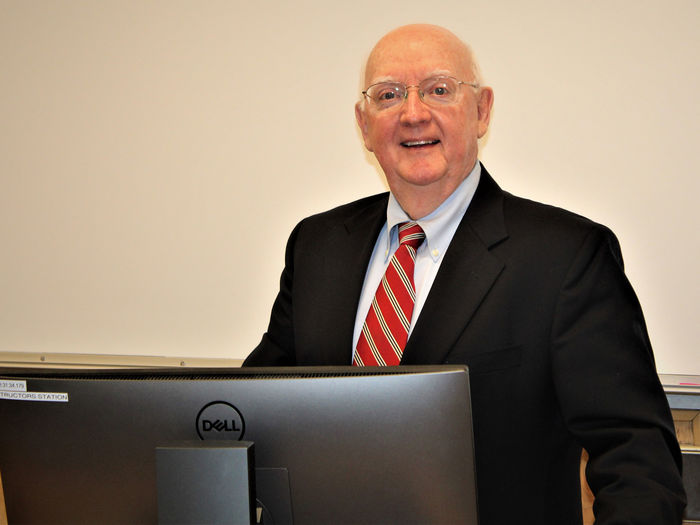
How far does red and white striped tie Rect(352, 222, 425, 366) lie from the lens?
1.53m

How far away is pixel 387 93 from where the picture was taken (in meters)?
1.66

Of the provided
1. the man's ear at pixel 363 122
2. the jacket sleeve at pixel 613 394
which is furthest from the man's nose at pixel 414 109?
the jacket sleeve at pixel 613 394

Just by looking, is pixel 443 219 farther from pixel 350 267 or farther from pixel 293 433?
pixel 293 433

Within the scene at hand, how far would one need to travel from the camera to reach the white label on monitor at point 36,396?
100 centimetres

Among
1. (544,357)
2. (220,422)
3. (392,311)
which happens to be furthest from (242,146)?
(220,422)

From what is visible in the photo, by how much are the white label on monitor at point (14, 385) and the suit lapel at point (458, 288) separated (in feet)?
2.30

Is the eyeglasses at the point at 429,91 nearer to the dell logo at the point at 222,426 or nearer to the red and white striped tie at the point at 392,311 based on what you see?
the red and white striped tie at the point at 392,311

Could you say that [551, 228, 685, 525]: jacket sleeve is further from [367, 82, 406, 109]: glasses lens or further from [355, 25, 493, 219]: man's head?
[367, 82, 406, 109]: glasses lens

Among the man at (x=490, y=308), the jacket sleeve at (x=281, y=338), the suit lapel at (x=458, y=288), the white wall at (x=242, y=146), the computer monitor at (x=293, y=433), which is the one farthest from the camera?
the white wall at (x=242, y=146)

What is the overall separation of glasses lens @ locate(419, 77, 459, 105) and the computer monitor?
861 mm

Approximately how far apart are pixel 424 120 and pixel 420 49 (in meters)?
0.17

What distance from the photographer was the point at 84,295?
104 inches

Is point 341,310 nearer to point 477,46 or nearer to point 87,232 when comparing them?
point 477,46

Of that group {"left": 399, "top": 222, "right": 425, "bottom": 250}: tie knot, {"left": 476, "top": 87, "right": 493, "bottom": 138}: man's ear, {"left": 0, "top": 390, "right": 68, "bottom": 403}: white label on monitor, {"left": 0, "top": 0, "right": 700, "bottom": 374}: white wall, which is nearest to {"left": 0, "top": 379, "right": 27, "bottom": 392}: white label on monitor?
{"left": 0, "top": 390, "right": 68, "bottom": 403}: white label on monitor
